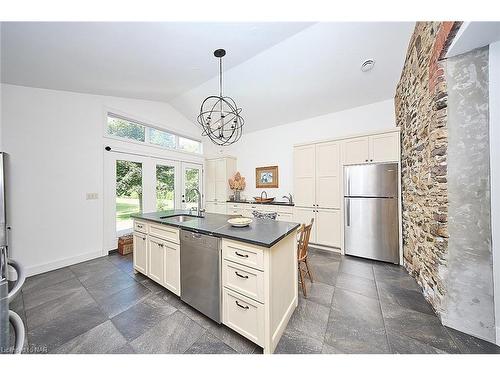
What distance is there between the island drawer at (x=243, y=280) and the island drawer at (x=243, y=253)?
39mm

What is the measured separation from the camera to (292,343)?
4.73 feet

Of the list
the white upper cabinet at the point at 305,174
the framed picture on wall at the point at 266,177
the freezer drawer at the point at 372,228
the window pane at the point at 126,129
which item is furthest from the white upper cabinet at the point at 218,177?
the freezer drawer at the point at 372,228

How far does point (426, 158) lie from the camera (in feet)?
6.36

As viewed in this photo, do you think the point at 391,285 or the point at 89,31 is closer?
the point at 89,31

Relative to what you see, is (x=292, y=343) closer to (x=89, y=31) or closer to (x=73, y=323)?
(x=73, y=323)

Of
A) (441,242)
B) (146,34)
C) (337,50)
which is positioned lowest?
(441,242)

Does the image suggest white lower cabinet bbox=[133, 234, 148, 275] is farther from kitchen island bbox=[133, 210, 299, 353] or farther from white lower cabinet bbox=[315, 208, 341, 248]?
white lower cabinet bbox=[315, 208, 341, 248]

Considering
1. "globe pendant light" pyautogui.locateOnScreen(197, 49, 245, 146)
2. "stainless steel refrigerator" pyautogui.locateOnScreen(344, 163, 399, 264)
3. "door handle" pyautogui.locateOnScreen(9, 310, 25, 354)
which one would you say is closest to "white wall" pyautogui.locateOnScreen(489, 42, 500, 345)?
"stainless steel refrigerator" pyautogui.locateOnScreen(344, 163, 399, 264)

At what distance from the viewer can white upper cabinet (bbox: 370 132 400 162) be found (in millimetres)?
2846

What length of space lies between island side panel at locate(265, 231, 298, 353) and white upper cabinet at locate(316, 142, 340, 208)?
1954 mm
